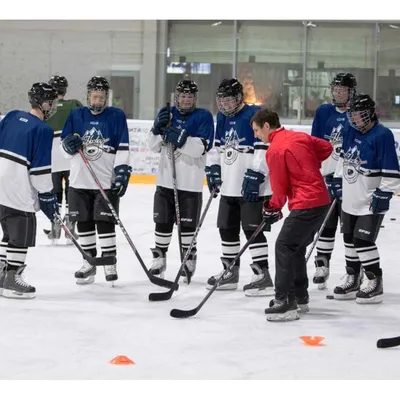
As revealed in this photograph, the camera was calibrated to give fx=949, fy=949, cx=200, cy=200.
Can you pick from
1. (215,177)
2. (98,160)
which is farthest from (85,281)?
(215,177)

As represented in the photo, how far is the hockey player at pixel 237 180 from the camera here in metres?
4.43

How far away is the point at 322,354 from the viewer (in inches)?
130

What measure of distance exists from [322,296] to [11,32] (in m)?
7.29

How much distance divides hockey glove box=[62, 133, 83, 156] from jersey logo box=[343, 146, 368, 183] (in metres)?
1.25

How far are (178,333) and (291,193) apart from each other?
2.51 ft

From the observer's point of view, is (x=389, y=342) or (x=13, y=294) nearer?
(x=389, y=342)

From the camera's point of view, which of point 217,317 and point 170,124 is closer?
point 217,317

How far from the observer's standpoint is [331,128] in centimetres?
468

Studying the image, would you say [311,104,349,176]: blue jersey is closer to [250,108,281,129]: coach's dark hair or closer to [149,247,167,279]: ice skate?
[250,108,281,129]: coach's dark hair

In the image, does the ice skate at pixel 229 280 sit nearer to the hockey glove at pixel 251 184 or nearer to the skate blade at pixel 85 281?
the hockey glove at pixel 251 184

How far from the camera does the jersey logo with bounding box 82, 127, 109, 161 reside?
4.60 m

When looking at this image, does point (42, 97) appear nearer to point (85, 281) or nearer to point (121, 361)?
point (85, 281)

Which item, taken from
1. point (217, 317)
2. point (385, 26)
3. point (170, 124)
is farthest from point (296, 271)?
point (385, 26)

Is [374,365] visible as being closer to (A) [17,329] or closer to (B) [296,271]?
(B) [296,271]
